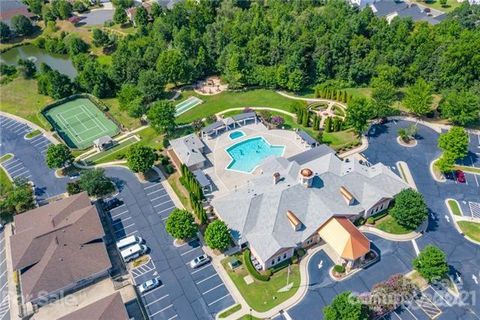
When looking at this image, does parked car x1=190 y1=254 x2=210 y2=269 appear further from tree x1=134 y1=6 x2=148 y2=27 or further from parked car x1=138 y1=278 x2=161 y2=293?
tree x1=134 y1=6 x2=148 y2=27

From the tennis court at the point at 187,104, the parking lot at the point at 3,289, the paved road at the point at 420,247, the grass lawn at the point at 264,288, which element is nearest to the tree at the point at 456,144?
the paved road at the point at 420,247

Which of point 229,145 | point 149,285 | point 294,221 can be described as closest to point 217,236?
point 294,221

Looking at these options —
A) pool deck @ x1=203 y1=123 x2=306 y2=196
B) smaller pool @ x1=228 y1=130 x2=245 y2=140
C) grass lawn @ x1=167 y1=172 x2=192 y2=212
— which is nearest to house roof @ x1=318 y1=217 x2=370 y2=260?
pool deck @ x1=203 y1=123 x2=306 y2=196

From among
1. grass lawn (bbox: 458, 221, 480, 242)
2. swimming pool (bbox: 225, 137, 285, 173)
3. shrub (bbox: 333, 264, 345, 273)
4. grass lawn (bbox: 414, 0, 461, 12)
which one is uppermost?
grass lawn (bbox: 414, 0, 461, 12)

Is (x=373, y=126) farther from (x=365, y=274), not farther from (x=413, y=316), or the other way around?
(x=413, y=316)

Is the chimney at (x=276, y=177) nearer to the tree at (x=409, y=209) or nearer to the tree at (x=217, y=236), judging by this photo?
the tree at (x=217, y=236)

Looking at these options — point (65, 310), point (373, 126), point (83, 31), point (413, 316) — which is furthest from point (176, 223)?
point (83, 31)
